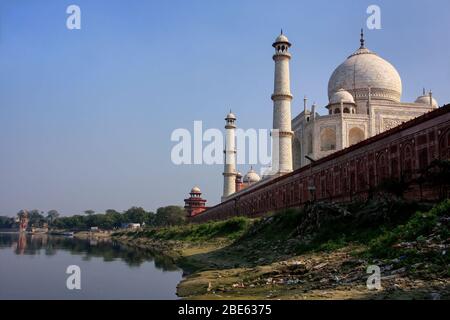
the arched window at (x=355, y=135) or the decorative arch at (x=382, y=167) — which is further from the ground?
the arched window at (x=355, y=135)

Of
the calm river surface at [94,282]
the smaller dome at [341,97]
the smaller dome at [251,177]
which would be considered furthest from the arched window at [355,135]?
the smaller dome at [251,177]

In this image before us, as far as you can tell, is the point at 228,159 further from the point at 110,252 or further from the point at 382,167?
the point at 382,167

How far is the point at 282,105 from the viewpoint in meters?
39.7

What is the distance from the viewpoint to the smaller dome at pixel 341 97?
42.4m

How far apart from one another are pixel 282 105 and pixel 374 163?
1807 centimetres

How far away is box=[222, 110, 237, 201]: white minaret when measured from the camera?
58844mm

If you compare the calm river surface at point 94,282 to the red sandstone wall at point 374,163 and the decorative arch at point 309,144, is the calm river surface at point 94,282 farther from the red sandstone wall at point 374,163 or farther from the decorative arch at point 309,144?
the decorative arch at point 309,144

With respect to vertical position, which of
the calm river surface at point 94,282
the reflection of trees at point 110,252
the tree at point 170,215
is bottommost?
the calm river surface at point 94,282

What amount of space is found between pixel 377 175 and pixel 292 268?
34.8 ft

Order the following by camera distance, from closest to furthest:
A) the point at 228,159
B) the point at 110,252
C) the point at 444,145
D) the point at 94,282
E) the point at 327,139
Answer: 1. the point at 444,145
2. the point at 94,282
3. the point at 110,252
4. the point at 327,139
5. the point at 228,159

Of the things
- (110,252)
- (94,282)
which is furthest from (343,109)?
(94,282)

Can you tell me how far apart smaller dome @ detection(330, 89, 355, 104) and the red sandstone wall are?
416 inches

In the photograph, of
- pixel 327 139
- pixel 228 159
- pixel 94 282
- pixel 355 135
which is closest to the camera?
pixel 94 282

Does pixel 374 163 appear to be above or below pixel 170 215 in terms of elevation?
above
